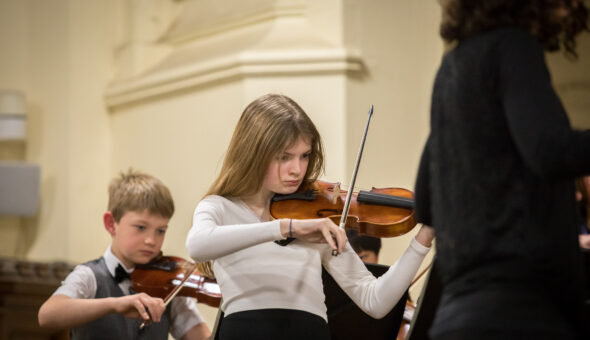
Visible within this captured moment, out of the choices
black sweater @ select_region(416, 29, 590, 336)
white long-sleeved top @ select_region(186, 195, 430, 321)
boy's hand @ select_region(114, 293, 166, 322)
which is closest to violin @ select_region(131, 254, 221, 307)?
boy's hand @ select_region(114, 293, 166, 322)

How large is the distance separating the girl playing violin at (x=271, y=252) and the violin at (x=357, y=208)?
0.04 meters

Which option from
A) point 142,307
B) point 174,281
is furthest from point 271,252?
point 174,281

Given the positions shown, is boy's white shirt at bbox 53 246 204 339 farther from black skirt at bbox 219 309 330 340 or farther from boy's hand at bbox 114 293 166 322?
black skirt at bbox 219 309 330 340

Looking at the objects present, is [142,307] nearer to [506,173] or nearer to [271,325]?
[271,325]

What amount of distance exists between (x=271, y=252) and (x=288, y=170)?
208mm

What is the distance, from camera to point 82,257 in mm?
5410

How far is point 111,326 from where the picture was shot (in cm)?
262

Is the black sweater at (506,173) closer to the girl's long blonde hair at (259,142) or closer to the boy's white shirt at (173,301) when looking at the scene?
the girl's long blonde hair at (259,142)

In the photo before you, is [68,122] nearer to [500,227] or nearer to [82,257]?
[82,257]

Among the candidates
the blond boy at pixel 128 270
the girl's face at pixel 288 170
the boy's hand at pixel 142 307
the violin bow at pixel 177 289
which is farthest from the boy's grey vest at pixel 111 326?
the girl's face at pixel 288 170

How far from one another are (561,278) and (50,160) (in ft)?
15.8

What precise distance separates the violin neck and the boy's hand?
2.08ft

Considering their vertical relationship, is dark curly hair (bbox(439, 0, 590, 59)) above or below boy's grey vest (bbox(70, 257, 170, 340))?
above

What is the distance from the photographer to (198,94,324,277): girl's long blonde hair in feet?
6.65
